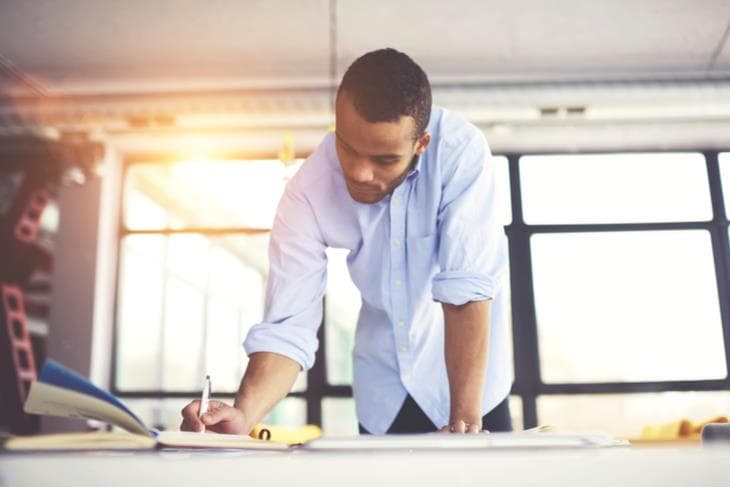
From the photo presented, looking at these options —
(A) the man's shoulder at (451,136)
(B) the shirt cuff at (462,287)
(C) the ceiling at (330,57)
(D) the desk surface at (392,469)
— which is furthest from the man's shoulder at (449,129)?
(C) the ceiling at (330,57)

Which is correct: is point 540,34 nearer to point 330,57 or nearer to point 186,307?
point 330,57

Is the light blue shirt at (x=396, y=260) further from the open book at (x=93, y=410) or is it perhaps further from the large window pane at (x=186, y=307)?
the large window pane at (x=186, y=307)

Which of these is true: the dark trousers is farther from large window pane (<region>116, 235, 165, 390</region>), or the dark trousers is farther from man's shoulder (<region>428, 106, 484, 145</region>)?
large window pane (<region>116, 235, 165, 390</region>)

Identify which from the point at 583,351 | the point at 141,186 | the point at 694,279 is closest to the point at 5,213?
the point at 141,186

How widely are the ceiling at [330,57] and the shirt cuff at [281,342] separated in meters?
2.90

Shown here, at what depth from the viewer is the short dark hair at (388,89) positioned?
1139 mm

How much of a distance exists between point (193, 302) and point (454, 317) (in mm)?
4956

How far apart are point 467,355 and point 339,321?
4599 millimetres

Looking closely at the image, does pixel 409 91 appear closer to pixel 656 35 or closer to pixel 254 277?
pixel 656 35

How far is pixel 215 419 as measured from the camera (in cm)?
108

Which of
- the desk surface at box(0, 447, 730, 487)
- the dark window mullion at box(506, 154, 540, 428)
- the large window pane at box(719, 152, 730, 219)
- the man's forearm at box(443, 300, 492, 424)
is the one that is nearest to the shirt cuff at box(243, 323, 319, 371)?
the man's forearm at box(443, 300, 492, 424)

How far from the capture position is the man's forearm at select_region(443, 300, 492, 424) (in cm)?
114

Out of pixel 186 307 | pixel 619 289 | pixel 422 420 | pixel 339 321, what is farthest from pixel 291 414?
pixel 422 420

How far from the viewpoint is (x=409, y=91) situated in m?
1.17
